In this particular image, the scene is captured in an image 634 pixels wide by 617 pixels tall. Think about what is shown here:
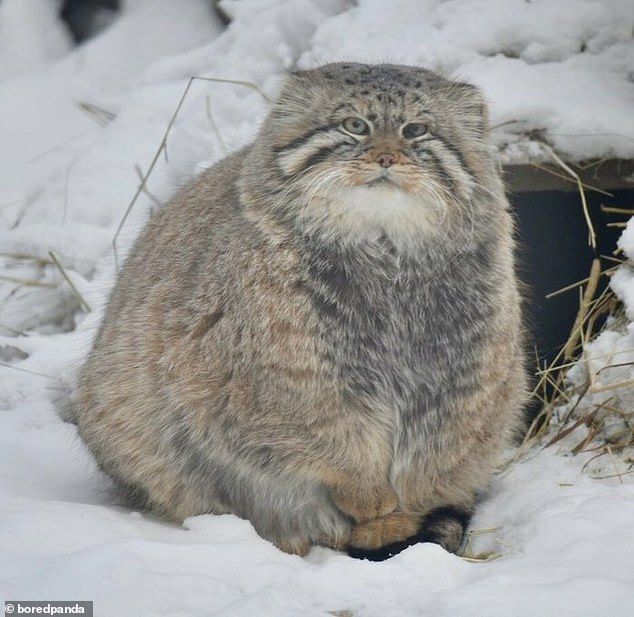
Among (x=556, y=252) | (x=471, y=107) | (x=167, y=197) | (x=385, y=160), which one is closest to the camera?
(x=385, y=160)

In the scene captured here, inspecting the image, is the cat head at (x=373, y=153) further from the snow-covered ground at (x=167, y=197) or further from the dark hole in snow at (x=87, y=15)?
the dark hole in snow at (x=87, y=15)

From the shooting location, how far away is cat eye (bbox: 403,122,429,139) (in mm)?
3866

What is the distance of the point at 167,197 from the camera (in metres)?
6.35

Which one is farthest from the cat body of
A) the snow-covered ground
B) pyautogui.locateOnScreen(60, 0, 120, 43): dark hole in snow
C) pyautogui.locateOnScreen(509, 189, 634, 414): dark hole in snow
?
pyautogui.locateOnScreen(60, 0, 120, 43): dark hole in snow

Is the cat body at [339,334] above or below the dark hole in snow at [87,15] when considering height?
below

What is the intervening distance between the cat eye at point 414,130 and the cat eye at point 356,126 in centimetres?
14

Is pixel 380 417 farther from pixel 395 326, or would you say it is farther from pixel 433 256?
pixel 433 256

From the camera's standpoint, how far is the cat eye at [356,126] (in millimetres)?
3840

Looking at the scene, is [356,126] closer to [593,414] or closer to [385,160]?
[385,160]

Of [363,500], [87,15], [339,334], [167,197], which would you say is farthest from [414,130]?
[87,15]

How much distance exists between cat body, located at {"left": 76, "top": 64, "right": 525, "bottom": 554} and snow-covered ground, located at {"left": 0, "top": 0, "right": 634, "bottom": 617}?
22cm

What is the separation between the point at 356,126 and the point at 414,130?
0.21 meters

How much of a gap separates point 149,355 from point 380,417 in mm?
942

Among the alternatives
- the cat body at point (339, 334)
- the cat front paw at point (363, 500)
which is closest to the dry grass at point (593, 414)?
the cat body at point (339, 334)
